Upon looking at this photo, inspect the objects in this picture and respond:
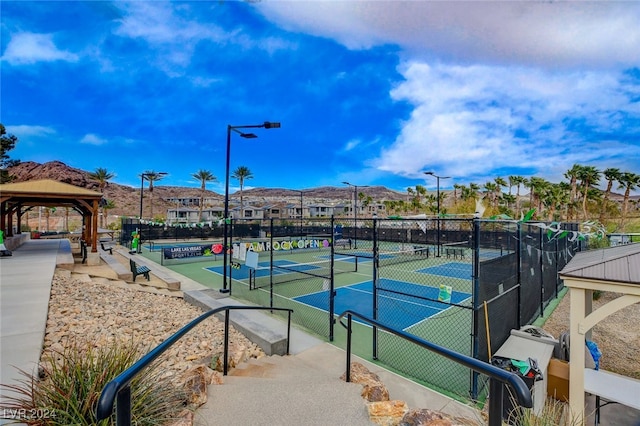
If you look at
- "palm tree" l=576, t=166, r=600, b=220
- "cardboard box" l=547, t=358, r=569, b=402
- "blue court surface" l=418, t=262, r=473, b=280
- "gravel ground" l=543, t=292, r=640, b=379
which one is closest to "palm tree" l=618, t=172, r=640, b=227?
"palm tree" l=576, t=166, r=600, b=220

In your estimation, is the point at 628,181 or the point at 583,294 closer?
the point at 583,294

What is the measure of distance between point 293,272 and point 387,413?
1410 centimetres

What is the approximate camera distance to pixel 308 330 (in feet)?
25.1

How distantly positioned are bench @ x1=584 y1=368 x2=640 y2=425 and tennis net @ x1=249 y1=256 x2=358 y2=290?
17.6ft

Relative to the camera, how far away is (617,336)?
8156mm

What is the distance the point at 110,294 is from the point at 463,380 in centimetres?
874

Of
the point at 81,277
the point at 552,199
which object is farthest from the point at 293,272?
the point at 552,199

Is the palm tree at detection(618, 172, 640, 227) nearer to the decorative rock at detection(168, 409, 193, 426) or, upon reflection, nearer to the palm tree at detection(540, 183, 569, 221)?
the palm tree at detection(540, 183, 569, 221)

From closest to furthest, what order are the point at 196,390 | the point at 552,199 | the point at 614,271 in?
the point at 196,390 → the point at 614,271 → the point at 552,199

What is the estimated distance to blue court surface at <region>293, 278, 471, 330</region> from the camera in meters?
9.64

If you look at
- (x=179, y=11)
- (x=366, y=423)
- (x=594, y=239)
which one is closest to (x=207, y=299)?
(x=366, y=423)

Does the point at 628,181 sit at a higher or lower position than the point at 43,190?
higher

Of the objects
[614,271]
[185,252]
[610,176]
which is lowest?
[185,252]

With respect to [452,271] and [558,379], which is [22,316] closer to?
[558,379]
